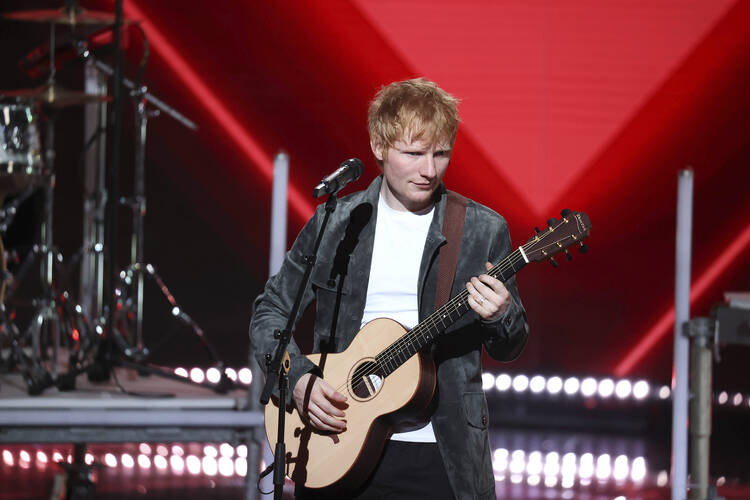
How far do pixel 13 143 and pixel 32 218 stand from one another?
4.20 feet

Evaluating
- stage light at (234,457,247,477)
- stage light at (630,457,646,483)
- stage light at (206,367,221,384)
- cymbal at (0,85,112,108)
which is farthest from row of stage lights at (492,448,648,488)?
cymbal at (0,85,112,108)

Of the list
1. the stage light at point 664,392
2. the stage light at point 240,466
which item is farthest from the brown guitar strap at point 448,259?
the stage light at point 664,392

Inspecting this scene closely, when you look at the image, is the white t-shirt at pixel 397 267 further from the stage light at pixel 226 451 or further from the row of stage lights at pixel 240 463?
the stage light at pixel 226 451

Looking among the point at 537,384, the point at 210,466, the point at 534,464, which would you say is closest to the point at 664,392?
the point at 537,384

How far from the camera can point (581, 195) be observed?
22.5 feet

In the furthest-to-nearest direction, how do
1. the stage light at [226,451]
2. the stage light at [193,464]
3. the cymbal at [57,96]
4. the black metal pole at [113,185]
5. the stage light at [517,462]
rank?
1. the stage light at [226,451]
2. the stage light at [517,462]
3. the cymbal at [57,96]
4. the stage light at [193,464]
5. the black metal pole at [113,185]

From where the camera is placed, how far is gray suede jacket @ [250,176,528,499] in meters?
2.33

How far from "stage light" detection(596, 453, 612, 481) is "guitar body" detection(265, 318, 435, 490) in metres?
3.15

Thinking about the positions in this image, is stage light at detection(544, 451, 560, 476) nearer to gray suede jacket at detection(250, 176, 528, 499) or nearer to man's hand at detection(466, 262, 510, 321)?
gray suede jacket at detection(250, 176, 528, 499)

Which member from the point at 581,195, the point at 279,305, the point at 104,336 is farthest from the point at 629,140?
the point at 279,305

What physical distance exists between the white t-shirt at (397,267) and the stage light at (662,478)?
3.17 metres

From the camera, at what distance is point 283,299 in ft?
8.70

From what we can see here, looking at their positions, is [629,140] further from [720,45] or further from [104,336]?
[104,336]

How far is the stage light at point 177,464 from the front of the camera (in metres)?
5.10
